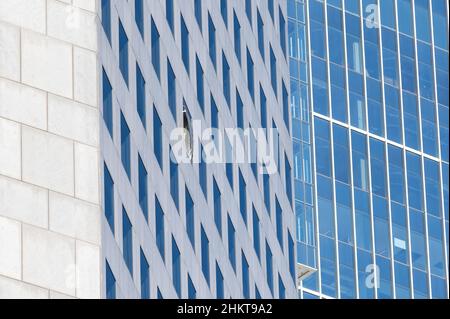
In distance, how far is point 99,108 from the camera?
212 feet

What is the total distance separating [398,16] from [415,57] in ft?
7.59

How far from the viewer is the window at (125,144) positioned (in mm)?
70875

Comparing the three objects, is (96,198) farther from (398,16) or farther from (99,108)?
(398,16)

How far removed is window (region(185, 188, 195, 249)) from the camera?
262 ft

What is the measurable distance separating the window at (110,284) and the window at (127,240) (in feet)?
12.4

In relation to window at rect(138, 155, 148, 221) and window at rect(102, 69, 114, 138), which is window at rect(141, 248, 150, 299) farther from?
window at rect(102, 69, 114, 138)

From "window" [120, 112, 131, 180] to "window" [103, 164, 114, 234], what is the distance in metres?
3.60

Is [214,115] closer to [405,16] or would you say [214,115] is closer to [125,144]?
[125,144]

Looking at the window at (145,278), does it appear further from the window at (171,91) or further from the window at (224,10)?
the window at (224,10)

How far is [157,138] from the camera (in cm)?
7681

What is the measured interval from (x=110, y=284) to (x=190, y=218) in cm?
1555

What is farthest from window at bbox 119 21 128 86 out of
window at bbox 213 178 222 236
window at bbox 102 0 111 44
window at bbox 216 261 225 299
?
window at bbox 213 178 222 236
